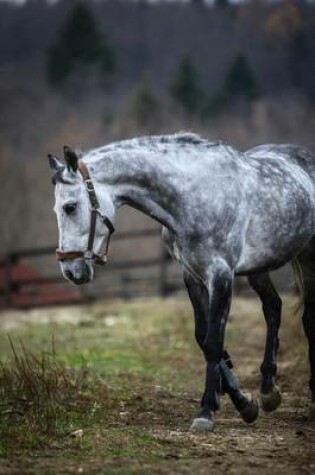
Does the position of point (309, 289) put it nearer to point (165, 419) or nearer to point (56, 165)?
point (165, 419)

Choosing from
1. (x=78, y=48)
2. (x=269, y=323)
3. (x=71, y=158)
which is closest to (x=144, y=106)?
(x=78, y=48)

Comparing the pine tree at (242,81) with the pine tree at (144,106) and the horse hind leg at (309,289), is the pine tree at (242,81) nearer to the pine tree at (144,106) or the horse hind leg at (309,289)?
the pine tree at (144,106)

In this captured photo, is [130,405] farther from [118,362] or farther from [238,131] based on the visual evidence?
[238,131]

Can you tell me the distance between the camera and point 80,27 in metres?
63.2

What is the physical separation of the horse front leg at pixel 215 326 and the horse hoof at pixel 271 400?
2.83 feet

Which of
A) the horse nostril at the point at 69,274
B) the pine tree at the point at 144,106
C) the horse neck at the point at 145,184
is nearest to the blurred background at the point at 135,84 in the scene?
the pine tree at the point at 144,106

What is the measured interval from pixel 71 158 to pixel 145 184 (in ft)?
1.98

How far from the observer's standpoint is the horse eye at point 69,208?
18.4 feet

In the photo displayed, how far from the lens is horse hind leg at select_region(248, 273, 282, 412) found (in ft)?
21.3

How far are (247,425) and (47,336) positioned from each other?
24.4 ft

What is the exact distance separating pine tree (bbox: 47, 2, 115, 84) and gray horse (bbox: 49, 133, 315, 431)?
190 ft

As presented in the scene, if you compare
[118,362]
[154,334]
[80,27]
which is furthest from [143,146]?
[80,27]

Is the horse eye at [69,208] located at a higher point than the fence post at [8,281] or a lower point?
higher

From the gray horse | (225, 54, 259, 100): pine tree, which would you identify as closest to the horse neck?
the gray horse
